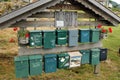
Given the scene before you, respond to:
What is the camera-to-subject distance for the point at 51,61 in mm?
7992

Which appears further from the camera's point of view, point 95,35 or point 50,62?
point 95,35

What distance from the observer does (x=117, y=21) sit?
9.02m

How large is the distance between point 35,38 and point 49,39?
59 centimetres

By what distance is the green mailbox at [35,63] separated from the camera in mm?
7590

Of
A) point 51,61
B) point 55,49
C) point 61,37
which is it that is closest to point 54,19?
point 61,37

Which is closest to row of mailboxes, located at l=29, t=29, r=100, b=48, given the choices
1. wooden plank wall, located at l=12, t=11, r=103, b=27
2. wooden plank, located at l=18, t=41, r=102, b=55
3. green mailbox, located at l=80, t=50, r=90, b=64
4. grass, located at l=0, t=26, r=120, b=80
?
wooden plank, located at l=18, t=41, r=102, b=55

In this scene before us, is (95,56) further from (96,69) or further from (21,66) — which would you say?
(21,66)

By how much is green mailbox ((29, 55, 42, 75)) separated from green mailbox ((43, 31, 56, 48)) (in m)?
0.57

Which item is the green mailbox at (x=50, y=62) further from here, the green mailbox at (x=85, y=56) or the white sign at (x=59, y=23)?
the green mailbox at (x=85, y=56)

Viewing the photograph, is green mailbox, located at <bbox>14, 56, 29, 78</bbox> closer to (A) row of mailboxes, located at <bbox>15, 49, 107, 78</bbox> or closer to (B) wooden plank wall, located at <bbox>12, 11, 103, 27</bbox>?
(A) row of mailboxes, located at <bbox>15, 49, 107, 78</bbox>

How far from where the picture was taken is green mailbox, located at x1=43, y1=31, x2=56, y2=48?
25.7 feet

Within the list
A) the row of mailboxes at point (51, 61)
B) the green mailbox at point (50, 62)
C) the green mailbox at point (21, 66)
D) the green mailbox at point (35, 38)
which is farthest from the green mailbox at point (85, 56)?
the green mailbox at point (21, 66)

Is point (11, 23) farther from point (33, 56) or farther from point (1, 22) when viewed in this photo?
point (33, 56)

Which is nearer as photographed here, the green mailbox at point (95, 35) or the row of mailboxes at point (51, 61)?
the row of mailboxes at point (51, 61)
